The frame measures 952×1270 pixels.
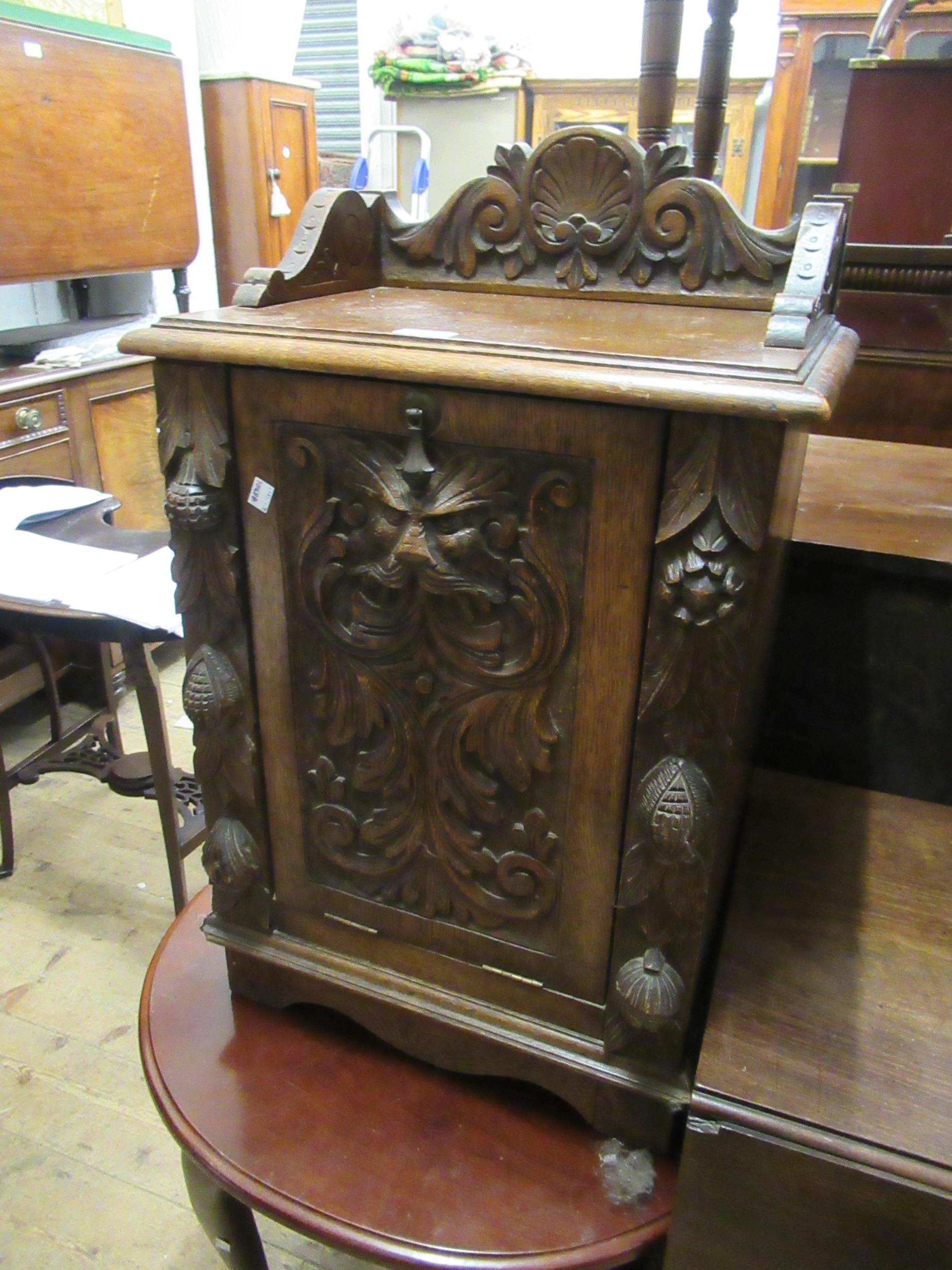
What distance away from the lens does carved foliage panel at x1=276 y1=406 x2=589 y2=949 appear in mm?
574

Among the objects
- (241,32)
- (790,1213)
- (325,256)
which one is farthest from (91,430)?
(241,32)

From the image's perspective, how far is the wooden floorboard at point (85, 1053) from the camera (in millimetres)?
1181

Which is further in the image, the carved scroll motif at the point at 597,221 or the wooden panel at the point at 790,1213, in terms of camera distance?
the carved scroll motif at the point at 597,221

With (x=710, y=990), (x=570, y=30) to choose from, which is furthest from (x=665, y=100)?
(x=570, y=30)

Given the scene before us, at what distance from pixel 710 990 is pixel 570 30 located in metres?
4.75

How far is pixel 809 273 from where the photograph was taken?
0.60m

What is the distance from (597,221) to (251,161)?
2.72 m

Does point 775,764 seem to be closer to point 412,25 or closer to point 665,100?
point 665,100

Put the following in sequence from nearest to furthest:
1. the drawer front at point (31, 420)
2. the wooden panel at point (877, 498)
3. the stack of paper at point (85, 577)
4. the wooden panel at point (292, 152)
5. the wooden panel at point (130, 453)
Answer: the wooden panel at point (877, 498), the stack of paper at point (85, 577), the drawer front at point (31, 420), the wooden panel at point (130, 453), the wooden panel at point (292, 152)

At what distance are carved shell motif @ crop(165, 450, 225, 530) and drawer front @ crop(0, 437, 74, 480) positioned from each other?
4.97ft

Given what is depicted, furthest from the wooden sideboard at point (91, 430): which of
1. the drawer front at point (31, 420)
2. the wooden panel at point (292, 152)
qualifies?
the wooden panel at point (292, 152)

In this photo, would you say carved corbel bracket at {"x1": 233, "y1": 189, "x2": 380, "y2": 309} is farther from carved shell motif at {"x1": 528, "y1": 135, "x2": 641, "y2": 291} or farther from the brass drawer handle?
the brass drawer handle

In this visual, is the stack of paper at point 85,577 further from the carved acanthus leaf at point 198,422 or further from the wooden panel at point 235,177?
the wooden panel at point 235,177

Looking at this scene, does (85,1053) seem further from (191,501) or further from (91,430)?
(91,430)
